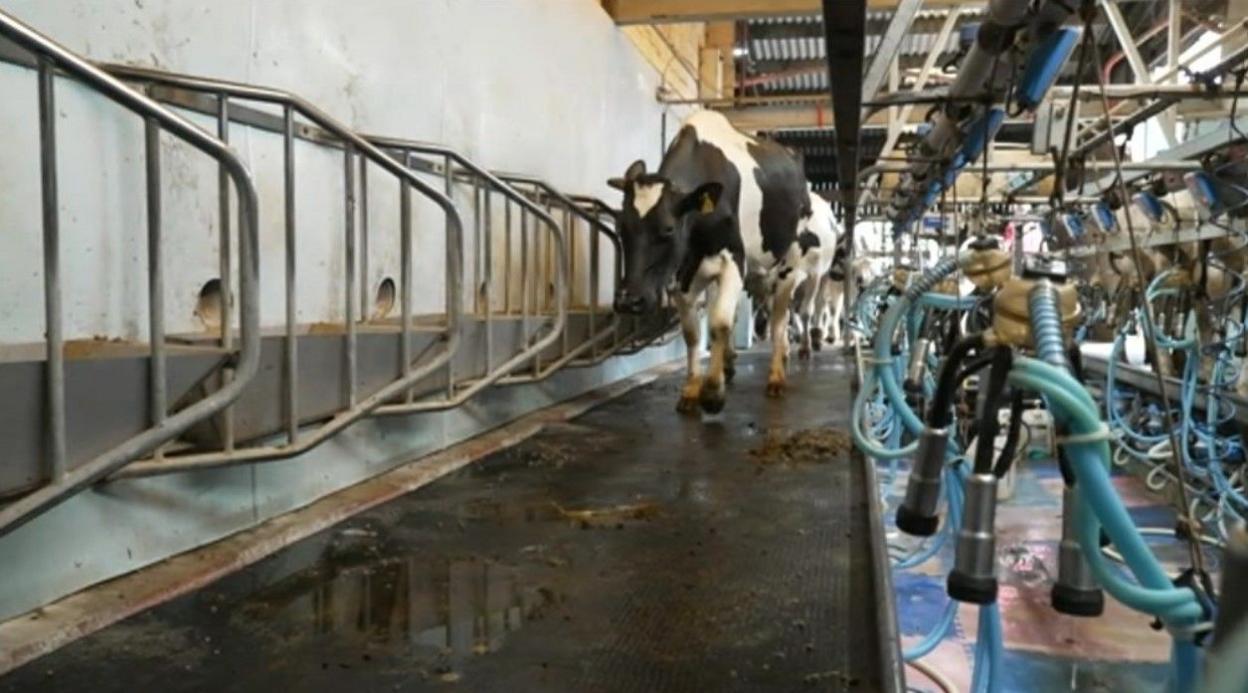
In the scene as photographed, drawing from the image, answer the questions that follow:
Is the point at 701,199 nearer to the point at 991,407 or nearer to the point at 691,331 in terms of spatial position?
the point at 691,331

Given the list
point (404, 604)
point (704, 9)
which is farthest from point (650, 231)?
point (404, 604)

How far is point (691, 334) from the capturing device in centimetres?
509

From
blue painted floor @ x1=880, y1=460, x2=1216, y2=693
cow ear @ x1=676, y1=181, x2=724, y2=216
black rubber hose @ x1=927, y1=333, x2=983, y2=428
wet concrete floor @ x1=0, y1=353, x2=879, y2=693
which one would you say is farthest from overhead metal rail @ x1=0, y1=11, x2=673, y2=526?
blue painted floor @ x1=880, y1=460, x2=1216, y2=693

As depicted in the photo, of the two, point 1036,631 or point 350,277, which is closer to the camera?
point 350,277

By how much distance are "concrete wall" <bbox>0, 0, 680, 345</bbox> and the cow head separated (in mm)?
622

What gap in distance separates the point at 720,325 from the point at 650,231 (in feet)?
2.25

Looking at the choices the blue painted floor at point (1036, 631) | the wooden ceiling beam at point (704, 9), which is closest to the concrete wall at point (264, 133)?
the wooden ceiling beam at point (704, 9)

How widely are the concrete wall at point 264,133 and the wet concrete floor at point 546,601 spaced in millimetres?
675

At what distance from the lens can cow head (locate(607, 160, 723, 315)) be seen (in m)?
4.17

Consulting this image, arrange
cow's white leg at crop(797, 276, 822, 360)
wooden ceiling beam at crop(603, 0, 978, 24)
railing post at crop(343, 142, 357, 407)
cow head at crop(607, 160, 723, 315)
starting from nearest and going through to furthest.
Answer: railing post at crop(343, 142, 357, 407) → cow head at crop(607, 160, 723, 315) → wooden ceiling beam at crop(603, 0, 978, 24) → cow's white leg at crop(797, 276, 822, 360)

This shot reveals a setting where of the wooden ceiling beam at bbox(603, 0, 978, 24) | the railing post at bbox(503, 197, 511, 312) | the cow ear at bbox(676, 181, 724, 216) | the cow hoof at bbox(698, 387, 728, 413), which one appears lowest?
the cow hoof at bbox(698, 387, 728, 413)

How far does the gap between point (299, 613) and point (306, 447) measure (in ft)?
1.55

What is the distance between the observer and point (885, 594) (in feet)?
6.11

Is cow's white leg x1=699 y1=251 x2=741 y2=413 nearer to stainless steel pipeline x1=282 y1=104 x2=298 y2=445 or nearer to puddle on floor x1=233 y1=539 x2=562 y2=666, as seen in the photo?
puddle on floor x1=233 y1=539 x2=562 y2=666
